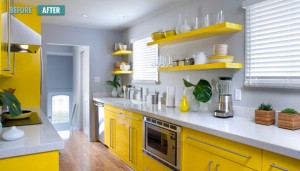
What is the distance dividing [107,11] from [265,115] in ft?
9.46

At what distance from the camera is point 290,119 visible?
70.7 inches

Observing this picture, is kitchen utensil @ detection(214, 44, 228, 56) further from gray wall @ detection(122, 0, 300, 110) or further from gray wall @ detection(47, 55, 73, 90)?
gray wall @ detection(47, 55, 73, 90)

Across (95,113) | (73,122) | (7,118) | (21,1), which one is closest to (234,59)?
(7,118)

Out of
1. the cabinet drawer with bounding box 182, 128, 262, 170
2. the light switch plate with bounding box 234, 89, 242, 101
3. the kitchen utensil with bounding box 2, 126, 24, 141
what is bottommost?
the cabinet drawer with bounding box 182, 128, 262, 170

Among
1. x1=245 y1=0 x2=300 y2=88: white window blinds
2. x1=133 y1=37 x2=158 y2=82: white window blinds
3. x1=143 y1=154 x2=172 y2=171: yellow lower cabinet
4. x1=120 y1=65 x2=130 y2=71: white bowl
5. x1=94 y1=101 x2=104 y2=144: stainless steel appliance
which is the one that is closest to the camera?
x1=245 y1=0 x2=300 y2=88: white window blinds

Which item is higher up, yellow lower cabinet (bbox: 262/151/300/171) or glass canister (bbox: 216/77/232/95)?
glass canister (bbox: 216/77/232/95)

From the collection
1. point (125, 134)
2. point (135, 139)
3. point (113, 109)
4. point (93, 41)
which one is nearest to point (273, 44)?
point (135, 139)

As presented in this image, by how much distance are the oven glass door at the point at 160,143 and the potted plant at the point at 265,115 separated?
842mm

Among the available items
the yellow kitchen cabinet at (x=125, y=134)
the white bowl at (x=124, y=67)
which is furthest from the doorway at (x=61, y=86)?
the yellow kitchen cabinet at (x=125, y=134)

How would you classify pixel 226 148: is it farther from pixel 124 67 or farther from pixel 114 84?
pixel 114 84

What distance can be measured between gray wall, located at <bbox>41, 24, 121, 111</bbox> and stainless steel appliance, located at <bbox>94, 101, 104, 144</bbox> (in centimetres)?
51

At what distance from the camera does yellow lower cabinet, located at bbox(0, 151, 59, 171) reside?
4.35 feet

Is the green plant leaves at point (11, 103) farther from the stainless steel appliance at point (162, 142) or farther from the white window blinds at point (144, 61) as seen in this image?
the white window blinds at point (144, 61)

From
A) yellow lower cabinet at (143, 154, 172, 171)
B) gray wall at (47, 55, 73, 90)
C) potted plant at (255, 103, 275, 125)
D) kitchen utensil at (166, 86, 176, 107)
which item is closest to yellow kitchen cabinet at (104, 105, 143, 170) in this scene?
yellow lower cabinet at (143, 154, 172, 171)
